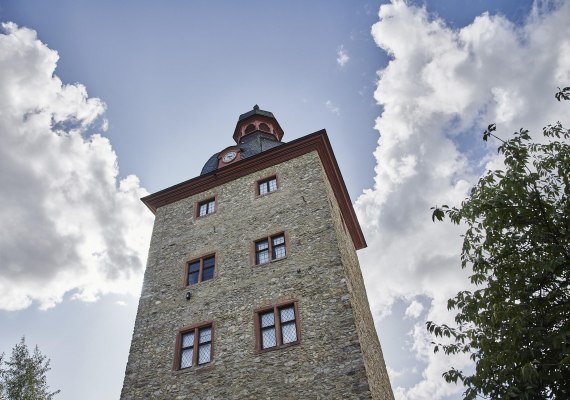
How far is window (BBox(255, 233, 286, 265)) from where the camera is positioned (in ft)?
49.4

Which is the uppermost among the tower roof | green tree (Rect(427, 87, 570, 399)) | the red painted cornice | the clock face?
the tower roof

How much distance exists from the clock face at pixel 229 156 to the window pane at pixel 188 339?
8602 mm

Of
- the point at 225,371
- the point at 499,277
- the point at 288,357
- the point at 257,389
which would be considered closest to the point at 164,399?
the point at 225,371

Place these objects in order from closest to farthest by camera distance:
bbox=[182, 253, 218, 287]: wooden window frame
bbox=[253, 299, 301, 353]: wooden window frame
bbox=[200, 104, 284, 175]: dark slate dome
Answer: bbox=[253, 299, 301, 353]: wooden window frame, bbox=[182, 253, 218, 287]: wooden window frame, bbox=[200, 104, 284, 175]: dark slate dome

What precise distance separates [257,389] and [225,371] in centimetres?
134

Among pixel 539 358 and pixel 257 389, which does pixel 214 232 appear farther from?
pixel 539 358

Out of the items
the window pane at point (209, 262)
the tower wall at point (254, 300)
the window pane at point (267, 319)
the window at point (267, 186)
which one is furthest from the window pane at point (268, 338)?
the window at point (267, 186)

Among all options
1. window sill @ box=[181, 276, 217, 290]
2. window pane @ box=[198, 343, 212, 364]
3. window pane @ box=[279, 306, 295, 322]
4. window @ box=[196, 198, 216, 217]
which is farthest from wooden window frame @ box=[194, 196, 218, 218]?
window pane @ box=[279, 306, 295, 322]

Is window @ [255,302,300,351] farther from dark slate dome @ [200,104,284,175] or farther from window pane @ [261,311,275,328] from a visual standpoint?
dark slate dome @ [200,104,284,175]

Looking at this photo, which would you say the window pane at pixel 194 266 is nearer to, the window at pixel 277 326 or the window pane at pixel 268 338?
the window at pixel 277 326

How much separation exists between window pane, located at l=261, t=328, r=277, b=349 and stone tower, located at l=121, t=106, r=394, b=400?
0.11 ft

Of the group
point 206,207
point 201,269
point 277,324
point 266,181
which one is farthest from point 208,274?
point 266,181

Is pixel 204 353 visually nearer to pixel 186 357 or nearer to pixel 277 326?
pixel 186 357

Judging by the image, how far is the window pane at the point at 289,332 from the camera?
12.6 meters
